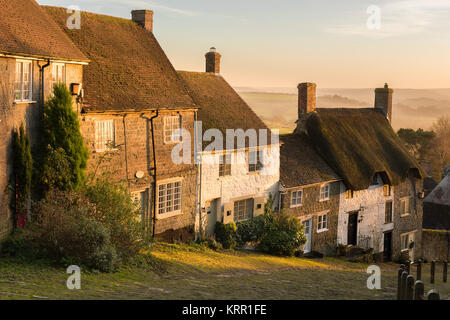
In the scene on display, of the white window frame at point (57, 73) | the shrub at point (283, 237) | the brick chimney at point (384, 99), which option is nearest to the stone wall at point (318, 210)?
the shrub at point (283, 237)

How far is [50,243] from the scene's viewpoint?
17078 millimetres

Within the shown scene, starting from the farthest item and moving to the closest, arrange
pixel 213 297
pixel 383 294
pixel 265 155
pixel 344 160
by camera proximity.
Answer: pixel 344 160 < pixel 265 155 < pixel 383 294 < pixel 213 297

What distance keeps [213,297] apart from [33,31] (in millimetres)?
11958

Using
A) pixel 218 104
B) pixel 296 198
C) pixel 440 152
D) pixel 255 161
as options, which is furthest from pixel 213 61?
pixel 440 152

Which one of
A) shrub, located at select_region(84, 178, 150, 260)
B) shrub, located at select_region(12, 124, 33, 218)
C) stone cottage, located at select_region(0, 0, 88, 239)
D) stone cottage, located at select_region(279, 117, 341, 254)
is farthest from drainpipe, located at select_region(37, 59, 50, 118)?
stone cottage, located at select_region(279, 117, 341, 254)

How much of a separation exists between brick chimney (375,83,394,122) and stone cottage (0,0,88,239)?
28.1 metres

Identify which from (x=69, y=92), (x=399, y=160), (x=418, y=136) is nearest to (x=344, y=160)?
→ (x=399, y=160)

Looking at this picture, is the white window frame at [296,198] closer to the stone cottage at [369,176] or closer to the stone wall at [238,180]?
the stone wall at [238,180]

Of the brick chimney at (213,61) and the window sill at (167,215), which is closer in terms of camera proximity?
the window sill at (167,215)

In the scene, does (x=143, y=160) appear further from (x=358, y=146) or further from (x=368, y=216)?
(x=368, y=216)

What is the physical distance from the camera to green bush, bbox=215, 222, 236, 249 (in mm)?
26938

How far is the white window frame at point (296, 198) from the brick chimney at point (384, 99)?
49.0ft

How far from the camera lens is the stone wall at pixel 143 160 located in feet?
71.7

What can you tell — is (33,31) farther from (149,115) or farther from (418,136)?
(418,136)
